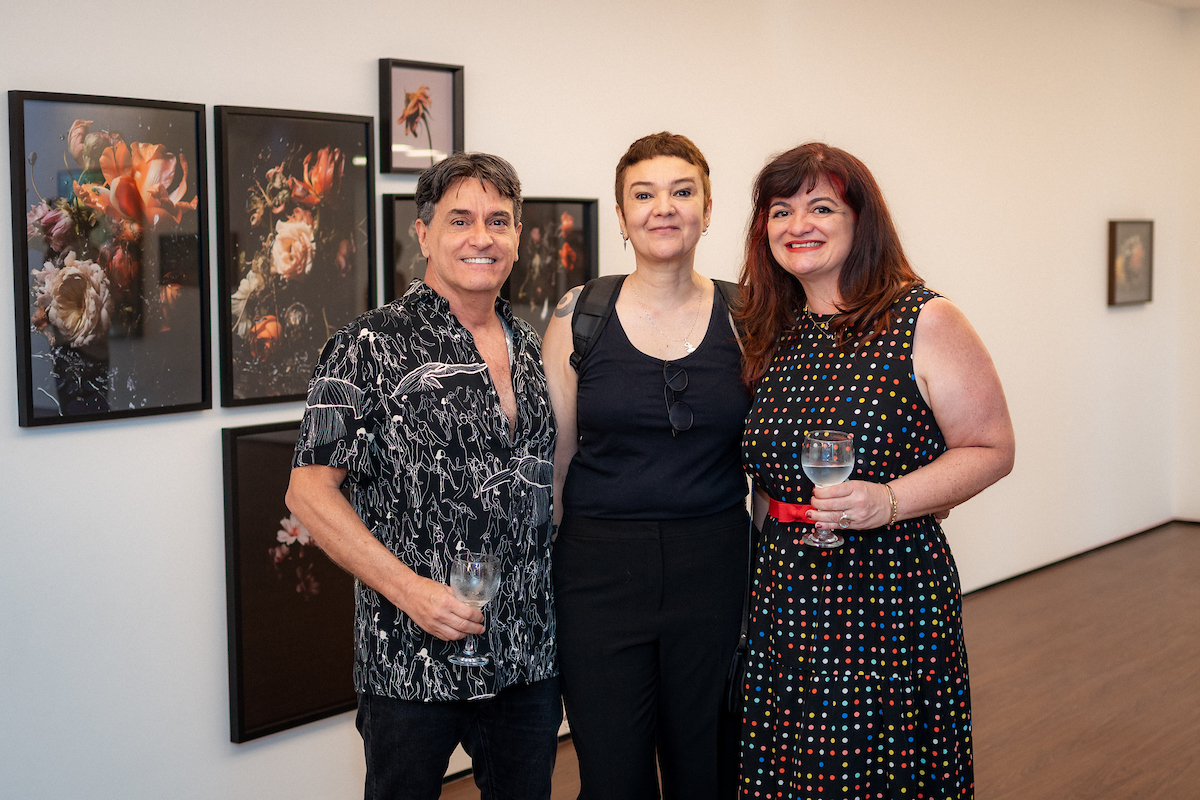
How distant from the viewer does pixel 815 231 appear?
2.25 meters

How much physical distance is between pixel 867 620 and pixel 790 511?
26 cm

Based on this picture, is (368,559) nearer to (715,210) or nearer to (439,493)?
(439,493)

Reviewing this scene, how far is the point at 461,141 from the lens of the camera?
11.5 ft

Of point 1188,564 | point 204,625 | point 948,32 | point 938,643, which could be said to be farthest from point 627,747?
point 1188,564

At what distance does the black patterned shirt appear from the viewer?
82.4 inches

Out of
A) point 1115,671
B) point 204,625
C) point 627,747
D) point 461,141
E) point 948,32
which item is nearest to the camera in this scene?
point 627,747

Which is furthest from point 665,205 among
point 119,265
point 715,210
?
point 715,210

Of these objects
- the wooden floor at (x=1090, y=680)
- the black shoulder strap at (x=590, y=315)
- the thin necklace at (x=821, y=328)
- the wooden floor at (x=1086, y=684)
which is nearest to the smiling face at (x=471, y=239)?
the black shoulder strap at (x=590, y=315)

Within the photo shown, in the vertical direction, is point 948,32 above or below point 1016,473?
above

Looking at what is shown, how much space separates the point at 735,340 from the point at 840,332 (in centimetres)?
27

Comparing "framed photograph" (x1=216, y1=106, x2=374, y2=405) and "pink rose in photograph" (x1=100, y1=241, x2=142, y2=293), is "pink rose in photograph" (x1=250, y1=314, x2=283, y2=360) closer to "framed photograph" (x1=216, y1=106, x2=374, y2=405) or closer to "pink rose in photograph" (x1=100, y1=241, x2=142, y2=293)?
"framed photograph" (x1=216, y1=106, x2=374, y2=405)

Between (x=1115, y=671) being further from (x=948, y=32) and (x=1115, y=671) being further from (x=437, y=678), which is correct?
(x=437, y=678)

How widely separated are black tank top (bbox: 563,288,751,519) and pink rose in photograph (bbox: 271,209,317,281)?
120cm

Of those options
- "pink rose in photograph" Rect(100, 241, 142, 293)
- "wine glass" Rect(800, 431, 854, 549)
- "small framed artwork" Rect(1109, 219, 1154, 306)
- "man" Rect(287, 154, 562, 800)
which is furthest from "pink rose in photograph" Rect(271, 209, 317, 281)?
"small framed artwork" Rect(1109, 219, 1154, 306)
